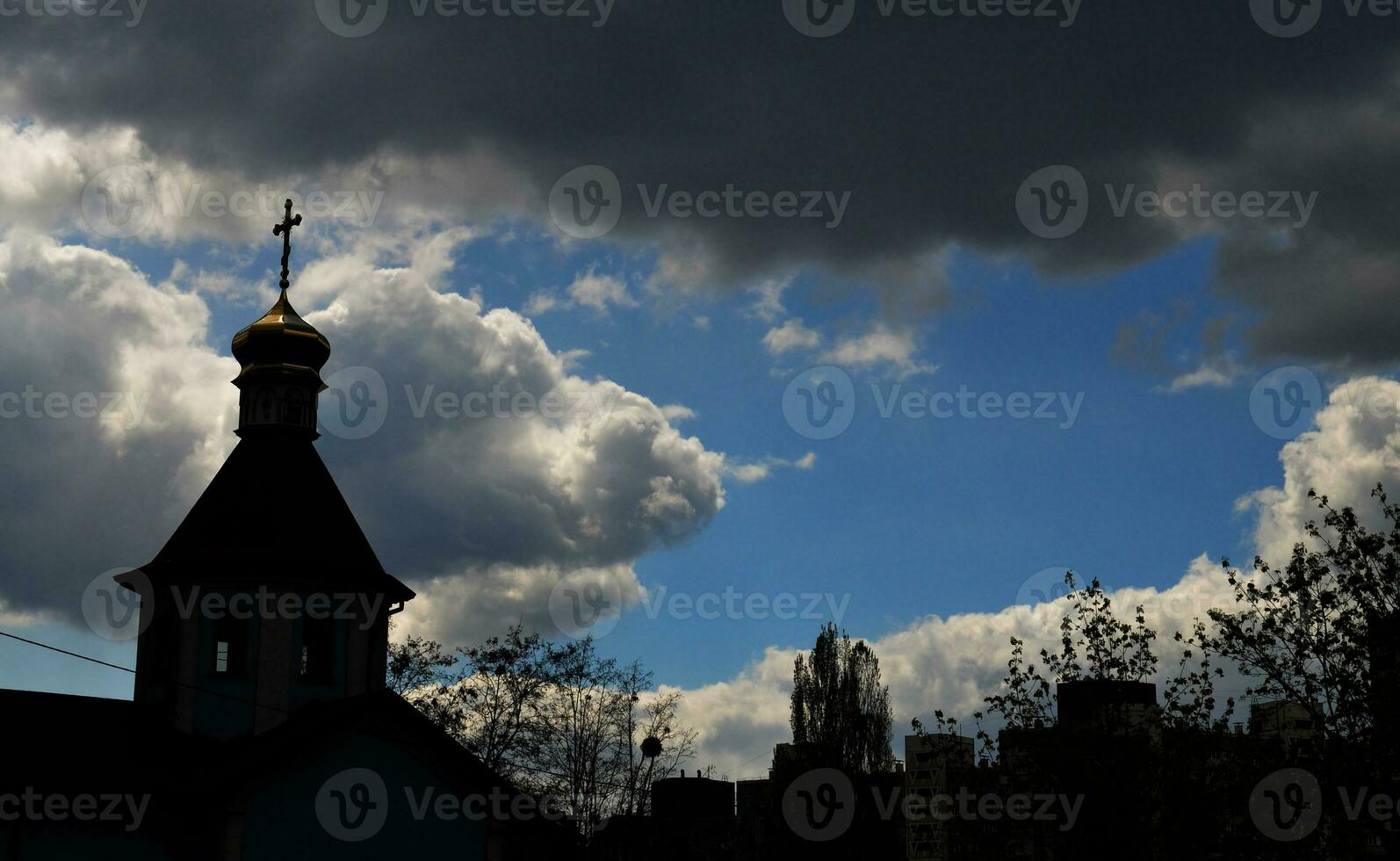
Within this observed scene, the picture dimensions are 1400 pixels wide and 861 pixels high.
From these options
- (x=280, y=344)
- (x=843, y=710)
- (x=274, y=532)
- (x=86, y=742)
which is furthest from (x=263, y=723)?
(x=843, y=710)

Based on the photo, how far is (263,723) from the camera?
23906 mm

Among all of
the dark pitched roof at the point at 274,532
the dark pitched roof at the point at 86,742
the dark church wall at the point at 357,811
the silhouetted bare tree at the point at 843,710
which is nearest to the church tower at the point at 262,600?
the dark pitched roof at the point at 274,532

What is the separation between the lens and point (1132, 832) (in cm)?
2741

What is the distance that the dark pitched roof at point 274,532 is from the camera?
24656mm

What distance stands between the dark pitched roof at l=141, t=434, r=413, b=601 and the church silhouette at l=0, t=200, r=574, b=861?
4 cm

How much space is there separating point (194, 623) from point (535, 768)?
1632 cm

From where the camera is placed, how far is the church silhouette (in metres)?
21.7

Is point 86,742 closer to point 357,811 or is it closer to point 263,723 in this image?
point 263,723

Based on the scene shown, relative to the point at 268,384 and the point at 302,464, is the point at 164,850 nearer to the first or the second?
the point at 302,464

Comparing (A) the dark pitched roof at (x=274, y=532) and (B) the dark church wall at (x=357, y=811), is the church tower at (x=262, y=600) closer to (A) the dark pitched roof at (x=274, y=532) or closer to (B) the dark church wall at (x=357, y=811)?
(A) the dark pitched roof at (x=274, y=532)

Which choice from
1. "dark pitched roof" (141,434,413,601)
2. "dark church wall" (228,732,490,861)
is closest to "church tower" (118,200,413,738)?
"dark pitched roof" (141,434,413,601)

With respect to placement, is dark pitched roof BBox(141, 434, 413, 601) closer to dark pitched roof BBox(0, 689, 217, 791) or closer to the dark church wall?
dark pitched roof BBox(0, 689, 217, 791)

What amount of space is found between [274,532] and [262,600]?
4.53ft

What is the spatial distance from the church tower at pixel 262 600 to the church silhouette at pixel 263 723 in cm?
3
